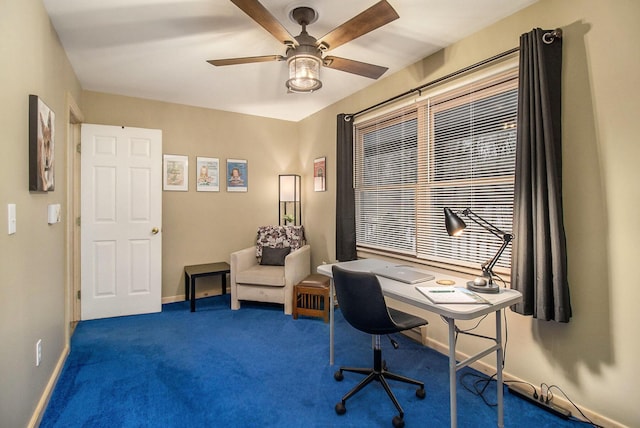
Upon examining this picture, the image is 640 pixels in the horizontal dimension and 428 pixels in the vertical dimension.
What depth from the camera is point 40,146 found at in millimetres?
1790

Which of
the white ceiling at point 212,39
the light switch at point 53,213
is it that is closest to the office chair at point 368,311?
the white ceiling at point 212,39

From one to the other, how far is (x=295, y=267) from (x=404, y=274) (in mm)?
1646

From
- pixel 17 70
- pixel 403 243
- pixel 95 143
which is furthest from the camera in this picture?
pixel 95 143

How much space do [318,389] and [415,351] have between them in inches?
38.6

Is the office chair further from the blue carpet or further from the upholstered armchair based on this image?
the upholstered armchair

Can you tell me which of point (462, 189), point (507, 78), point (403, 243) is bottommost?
point (403, 243)

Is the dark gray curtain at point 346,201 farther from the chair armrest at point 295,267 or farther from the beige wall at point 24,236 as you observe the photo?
the beige wall at point 24,236

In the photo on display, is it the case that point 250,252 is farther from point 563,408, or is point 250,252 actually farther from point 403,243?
point 563,408

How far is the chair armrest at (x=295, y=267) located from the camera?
3.50m

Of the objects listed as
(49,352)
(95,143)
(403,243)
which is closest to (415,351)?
(403,243)

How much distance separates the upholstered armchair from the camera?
11.5 feet

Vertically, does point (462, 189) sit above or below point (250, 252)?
above

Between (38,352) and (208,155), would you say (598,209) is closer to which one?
(38,352)

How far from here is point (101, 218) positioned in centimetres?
342
